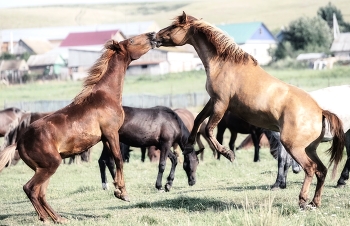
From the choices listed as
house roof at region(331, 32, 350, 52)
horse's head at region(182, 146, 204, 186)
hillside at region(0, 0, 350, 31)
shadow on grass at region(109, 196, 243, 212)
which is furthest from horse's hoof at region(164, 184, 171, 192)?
hillside at region(0, 0, 350, 31)

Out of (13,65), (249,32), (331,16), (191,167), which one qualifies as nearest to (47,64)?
(13,65)

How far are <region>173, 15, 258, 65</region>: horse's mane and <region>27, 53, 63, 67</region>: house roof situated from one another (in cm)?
8543

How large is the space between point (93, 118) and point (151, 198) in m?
2.59

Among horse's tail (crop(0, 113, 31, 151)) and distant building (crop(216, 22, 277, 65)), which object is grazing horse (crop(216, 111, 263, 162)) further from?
distant building (crop(216, 22, 277, 65))

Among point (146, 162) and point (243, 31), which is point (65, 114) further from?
point (243, 31)

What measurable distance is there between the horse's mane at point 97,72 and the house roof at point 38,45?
9739cm

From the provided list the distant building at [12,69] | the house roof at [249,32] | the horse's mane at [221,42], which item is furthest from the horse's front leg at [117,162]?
the house roof at [249,32]

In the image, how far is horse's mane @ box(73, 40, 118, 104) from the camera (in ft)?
32.0

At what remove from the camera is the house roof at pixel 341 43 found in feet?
260

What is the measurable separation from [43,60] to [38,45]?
1454cm

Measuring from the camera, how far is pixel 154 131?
552 inches

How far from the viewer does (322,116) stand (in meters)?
9.53

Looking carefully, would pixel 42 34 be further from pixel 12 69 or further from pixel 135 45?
pixel 135 45

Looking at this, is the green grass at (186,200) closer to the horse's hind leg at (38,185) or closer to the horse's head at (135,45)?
the horse's hind leg at (38,185)
